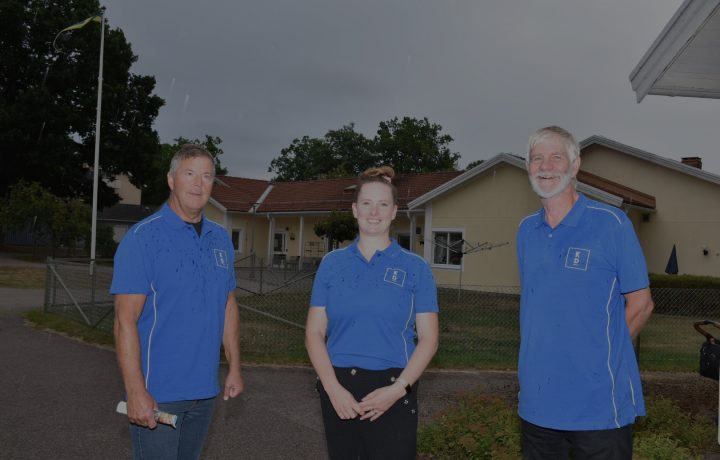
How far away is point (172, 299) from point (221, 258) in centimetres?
39

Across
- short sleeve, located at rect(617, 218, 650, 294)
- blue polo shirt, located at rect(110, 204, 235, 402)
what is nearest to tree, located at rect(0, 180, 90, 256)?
blue polo shirt, located at rect(110, 204, 235, 402)

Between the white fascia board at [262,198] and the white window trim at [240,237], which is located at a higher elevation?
the white fascia board at [262,198]

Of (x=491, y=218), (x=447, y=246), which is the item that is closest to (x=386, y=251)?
(x=491, y=218)

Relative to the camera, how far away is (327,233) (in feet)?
101

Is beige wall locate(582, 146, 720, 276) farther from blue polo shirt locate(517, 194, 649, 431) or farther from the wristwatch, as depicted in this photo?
the wristwatch

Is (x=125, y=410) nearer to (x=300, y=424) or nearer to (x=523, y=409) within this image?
(x=523, y=409)

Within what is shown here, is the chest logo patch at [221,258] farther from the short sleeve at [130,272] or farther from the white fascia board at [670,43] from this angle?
the white fascia board at [670,43]

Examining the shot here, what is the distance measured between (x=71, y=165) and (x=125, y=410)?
127 ft

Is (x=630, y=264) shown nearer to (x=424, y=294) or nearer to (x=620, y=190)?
(x=424, y=294)

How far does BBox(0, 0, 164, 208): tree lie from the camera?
36.0m

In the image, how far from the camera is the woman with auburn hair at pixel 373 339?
114 inches

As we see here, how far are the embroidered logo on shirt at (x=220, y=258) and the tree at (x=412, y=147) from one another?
6229cm

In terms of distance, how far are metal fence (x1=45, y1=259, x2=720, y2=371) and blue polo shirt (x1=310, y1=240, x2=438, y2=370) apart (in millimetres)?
6614

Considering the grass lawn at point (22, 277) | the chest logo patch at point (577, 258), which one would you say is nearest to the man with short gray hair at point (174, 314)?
the chest logo patch at point (577, 258)
